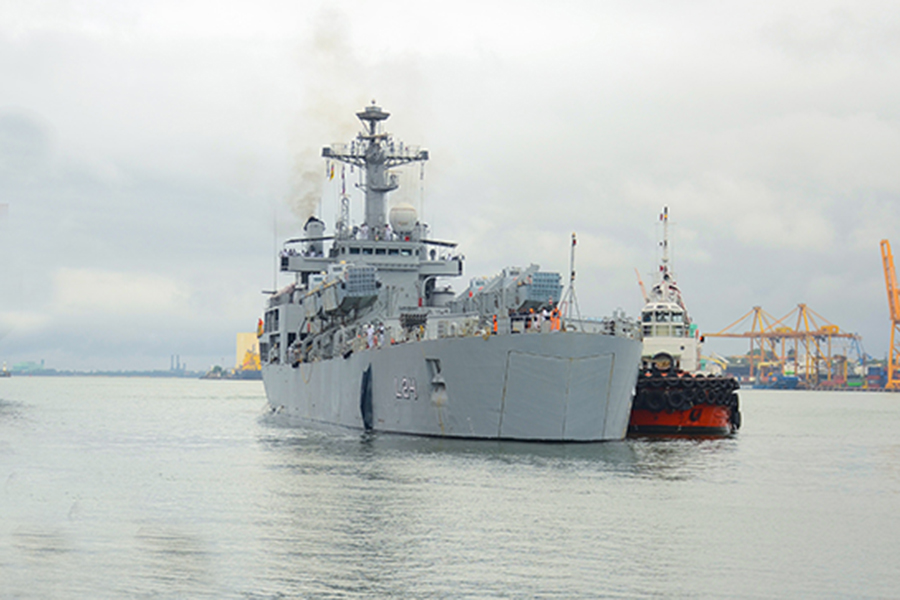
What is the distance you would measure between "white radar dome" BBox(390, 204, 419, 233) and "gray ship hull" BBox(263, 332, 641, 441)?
42.6 feet

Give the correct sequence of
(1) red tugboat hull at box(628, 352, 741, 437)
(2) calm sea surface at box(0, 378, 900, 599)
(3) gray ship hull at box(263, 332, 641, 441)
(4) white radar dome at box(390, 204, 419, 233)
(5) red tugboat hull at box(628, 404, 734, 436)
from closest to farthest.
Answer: (2) calm sea surface at box(0, 378, 900, 599) < (3) gray ship hull at box(263, 332, 641, 441) < (1) red tugboat hull at box(628, 352, 741, 437) < (5) red tugboat hull at box(628, 404, 734, 436) < (4) white radar dome at box(390, 204, 419, 233)

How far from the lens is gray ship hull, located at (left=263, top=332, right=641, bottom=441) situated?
86.1ft

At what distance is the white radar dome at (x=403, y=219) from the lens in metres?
43.6

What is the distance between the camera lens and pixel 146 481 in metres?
22.8

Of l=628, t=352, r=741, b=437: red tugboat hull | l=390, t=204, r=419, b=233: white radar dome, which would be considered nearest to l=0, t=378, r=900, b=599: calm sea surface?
l=628, t=352, r=741, b=437: red tugboat hull

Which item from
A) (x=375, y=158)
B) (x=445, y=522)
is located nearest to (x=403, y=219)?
(x=375, y=158)

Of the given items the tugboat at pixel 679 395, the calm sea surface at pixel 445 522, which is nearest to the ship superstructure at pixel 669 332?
the tugboat at pixel 679 395

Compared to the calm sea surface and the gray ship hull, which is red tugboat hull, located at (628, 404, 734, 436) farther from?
the gray ship hull

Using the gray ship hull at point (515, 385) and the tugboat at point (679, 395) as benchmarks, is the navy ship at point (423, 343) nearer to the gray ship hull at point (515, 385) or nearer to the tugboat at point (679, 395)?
the gray ship hull at point (515, 385)

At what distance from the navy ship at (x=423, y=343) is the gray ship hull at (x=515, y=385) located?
0.11 feet

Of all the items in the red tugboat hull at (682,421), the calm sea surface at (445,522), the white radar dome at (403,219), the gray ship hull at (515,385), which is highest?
the white radar dome at (403,219)

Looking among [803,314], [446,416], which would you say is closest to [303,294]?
[446,416]

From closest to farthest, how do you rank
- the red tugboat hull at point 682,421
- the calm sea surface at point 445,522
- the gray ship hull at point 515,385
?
the calm sea surface at point 445,522, the gray ship hull at point 515,385, the red tugboat hull at point 682,421

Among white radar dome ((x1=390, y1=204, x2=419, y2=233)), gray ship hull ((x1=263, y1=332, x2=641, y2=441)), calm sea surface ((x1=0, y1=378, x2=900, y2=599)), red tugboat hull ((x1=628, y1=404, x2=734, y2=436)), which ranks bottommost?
calm sea surface ((x1=0, y1=378, x2=900, y2=599))
